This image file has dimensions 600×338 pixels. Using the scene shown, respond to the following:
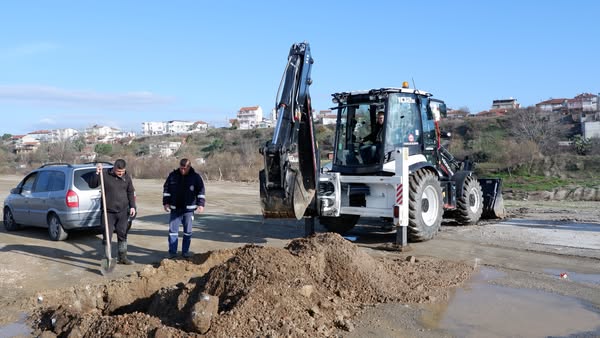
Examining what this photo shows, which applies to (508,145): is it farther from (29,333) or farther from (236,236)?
(29,333)

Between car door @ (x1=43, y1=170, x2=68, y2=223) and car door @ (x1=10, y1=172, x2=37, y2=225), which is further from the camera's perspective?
car door @ (x1=10, y1=172, x2=37, y2=225)

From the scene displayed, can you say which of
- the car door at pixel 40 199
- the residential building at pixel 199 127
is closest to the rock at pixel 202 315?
the car door at pixel 40 199

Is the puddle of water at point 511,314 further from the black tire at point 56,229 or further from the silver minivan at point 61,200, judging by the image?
the black tire at point 56,229

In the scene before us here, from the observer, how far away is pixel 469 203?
11852 millimetres

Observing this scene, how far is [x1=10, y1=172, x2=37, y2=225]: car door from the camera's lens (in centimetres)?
1130

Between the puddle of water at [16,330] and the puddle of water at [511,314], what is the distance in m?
4.18

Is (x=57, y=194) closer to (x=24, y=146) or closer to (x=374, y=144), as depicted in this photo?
(x=374, y=144)

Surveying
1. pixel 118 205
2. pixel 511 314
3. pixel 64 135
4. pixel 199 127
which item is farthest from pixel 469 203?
pixel 199 127

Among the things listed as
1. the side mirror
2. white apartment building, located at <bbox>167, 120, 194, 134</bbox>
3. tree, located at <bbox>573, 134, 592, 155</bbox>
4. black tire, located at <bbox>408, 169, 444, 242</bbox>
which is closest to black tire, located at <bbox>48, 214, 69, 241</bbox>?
black tire, located at <bbox>408, 169, 444, 242</bbox>

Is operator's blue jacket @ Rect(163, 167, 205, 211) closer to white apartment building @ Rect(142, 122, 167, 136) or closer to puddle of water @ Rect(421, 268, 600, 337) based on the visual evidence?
puddle of water @ Rect(421, 268, 600, 337)

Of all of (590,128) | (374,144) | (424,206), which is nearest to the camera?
(424,206)

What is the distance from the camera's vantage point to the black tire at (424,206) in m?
9.40

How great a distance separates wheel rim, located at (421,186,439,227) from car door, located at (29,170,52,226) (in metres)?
7.55

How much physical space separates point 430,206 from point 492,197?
345cm
